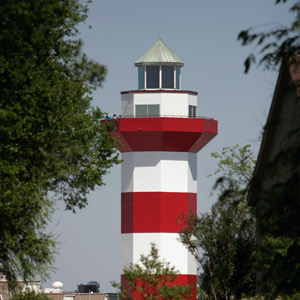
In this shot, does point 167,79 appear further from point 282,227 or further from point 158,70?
point 282,227

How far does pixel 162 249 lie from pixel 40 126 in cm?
3436

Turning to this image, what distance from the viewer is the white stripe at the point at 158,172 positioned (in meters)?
71.4

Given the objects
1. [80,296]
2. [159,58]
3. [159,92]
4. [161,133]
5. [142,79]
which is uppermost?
[159,58]

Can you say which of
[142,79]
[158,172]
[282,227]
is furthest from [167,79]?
[282,227]

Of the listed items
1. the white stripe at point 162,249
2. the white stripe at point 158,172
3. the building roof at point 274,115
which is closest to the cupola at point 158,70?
the white stripe at point 158,172

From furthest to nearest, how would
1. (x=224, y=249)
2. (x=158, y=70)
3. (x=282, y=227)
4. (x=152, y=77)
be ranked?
(x=158, y=70) < (x=152, y=77) < (x=224, y=249) < (x=282, y=227)

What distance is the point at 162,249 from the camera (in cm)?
7019

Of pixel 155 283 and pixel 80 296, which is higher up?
pixel 80 296

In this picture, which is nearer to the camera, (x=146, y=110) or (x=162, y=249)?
(x=162, y=249)

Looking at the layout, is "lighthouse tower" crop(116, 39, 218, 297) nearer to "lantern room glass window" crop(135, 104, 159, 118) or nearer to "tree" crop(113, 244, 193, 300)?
"lantern room glass window" crop(135, 104, 159, 118)

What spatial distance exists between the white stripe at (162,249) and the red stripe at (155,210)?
15.2 inches

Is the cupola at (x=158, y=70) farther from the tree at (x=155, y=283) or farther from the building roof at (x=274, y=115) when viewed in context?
the building roof at (x=274, y=115)

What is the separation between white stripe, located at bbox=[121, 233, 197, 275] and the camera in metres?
70.4

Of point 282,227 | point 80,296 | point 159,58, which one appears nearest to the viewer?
point 282,227
